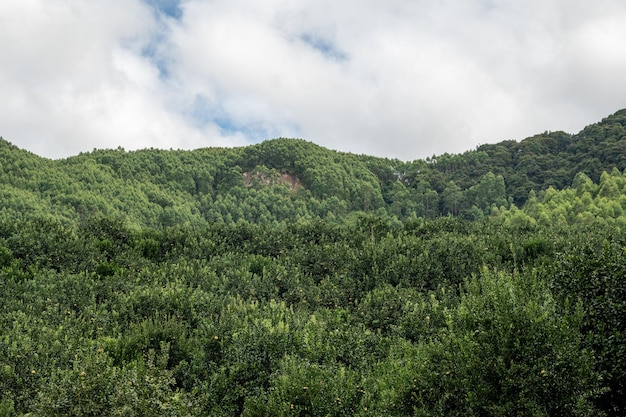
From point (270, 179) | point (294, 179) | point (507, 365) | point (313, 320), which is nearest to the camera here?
point (507, 365)

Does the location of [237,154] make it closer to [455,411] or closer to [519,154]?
[519,154]

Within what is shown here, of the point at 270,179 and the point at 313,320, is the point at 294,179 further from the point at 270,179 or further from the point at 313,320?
the point at 313,320

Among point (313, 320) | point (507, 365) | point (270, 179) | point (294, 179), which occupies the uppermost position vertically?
point (294, 179)

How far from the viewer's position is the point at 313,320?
19.0 m

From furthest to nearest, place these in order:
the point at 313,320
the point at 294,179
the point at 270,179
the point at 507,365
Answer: the point at 294,179, the point at 270,179, the point at 313,320, the point at 507,365

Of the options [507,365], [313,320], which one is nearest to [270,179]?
[313,320]

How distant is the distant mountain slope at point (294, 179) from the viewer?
341 feet

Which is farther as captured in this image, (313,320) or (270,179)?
(270,179)

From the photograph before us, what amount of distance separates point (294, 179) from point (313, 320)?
137 metres

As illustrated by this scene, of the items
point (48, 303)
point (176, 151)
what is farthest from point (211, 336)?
point (176, 151)

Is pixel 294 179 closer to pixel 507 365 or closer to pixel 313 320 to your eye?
pixel 313 320

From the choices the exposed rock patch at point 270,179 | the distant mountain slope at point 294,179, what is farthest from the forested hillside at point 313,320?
the exposed rock patch at point 270,179

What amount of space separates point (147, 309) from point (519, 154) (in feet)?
510

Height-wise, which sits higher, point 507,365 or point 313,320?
point 313,320
